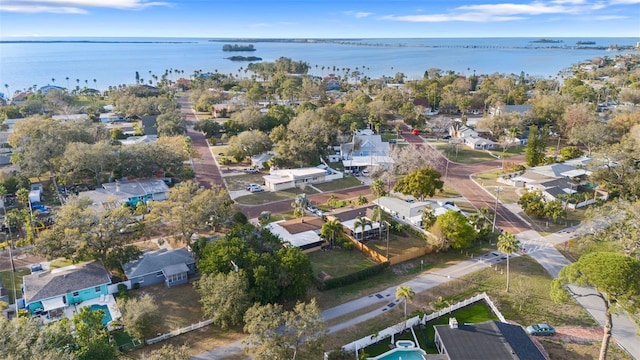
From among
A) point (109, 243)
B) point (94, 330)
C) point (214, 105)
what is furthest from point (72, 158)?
point (214, 105)

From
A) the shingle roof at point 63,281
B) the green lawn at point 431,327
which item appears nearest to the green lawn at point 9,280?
the shingle roof at point 63,281

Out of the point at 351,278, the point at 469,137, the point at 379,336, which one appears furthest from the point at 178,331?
the point at 469,137

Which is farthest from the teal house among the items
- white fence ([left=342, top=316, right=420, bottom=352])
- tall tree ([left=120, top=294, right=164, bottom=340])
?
white fence ([left=342, top=316, right=420, bottom=352])

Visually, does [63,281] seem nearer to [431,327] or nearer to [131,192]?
[131,192]

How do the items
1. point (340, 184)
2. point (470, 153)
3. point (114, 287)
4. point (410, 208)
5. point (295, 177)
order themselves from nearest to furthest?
point (114, 287)
point (410, 208)
point (295, 177)
point (340, 184)
point (470, 153)

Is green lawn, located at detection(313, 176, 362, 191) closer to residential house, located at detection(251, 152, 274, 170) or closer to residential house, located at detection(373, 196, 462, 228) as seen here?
residential house, located at detection(373, 196, 462, 228)
